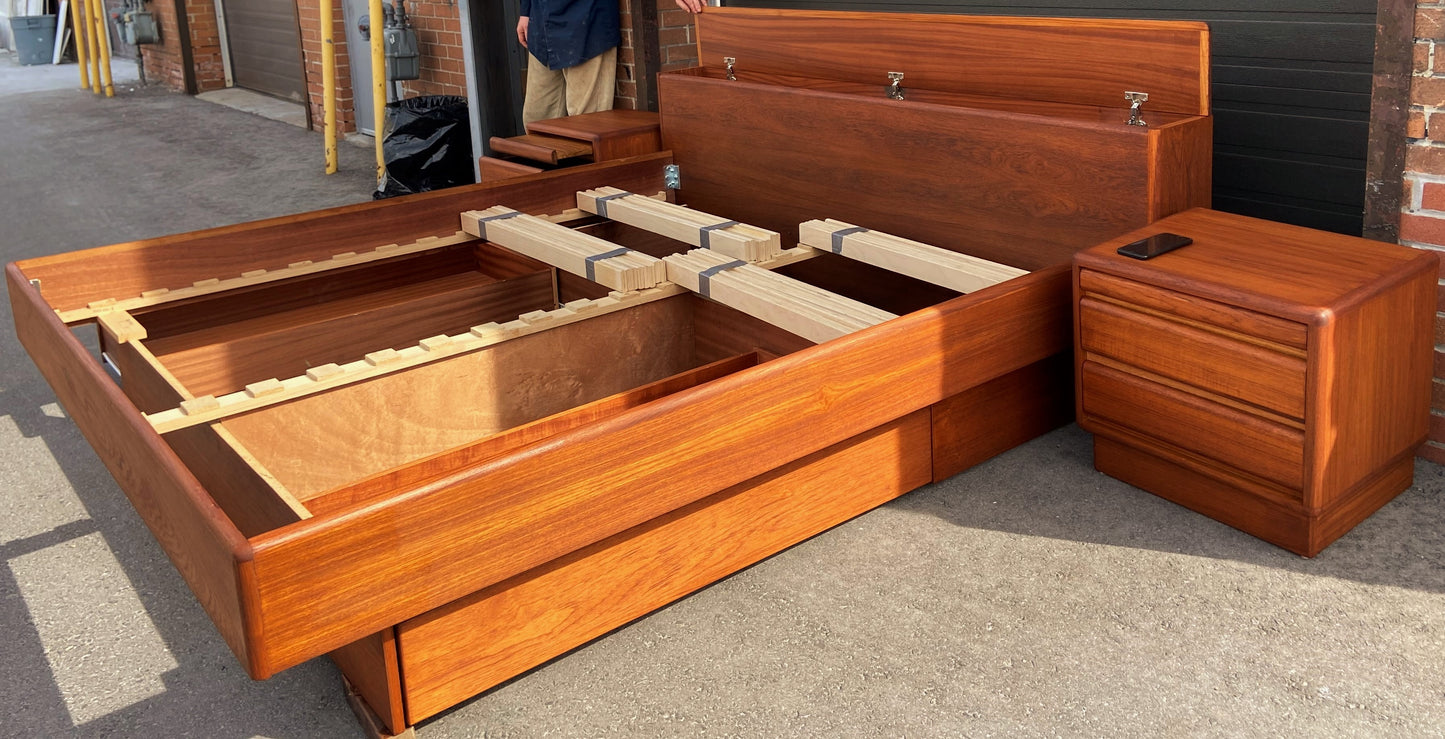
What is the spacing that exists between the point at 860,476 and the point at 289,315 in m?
1.67

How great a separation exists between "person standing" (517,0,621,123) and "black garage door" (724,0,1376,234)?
2.11 meters

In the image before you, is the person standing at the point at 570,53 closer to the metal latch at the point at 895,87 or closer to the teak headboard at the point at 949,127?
the teak headboard at the point at 949,127

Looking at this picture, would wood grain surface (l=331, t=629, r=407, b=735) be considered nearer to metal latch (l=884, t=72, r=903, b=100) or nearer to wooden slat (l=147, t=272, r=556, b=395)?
wooden slat (l=147, t=272, r=556, b=395)

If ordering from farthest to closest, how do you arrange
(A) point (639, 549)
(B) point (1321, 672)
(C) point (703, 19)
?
(C) point (703, 19), (A) point (639, 549), (B) point (1321, 672)

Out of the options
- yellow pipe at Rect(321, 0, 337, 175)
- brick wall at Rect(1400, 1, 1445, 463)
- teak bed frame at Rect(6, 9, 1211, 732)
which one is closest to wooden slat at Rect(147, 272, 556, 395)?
teak bed frame at Rect(6, 9, 1211, 732)

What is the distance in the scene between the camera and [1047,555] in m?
2.11

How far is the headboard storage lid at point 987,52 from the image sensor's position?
8.07 feet

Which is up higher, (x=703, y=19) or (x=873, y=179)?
(x=703, y=19)

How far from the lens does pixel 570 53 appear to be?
14.7 ft

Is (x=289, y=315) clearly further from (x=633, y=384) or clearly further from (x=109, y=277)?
(x=633, y=384)

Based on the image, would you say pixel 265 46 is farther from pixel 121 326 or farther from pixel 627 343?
pixel 627 343

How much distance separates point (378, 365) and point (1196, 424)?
1512mm

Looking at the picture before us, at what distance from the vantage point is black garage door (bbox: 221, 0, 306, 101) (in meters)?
8.13

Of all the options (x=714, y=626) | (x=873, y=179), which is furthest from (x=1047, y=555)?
(x=873, y=179)
